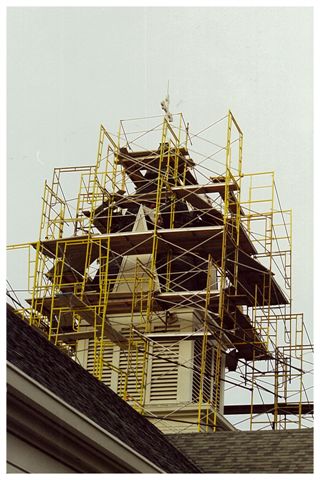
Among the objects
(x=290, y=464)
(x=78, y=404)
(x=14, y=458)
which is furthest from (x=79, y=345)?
(x=14, y=458)

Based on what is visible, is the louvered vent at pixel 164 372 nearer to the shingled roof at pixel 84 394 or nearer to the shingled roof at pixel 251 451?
the shingled roof at pixel 251 451

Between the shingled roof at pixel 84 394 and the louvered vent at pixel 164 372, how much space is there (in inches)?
392

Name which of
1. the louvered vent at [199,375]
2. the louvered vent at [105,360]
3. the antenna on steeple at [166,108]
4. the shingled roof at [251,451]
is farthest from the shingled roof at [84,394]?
the antenna on steeple at [166,108]

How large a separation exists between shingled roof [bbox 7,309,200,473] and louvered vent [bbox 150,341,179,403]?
32.6 ft

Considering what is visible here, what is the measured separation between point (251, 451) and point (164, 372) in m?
9.33

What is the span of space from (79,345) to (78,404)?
53.0ft

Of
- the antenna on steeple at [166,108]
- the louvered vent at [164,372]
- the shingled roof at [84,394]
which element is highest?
the antenna on steeple at [166,108]

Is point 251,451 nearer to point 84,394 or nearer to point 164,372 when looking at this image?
point 84,394

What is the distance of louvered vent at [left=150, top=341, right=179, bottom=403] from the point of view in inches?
1152

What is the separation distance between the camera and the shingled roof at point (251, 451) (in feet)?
63.8

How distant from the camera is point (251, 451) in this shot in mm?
20391

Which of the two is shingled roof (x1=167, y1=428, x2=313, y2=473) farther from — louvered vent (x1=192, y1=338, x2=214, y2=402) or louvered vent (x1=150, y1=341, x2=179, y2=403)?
louvered vent (x1=192, y1=338, x2=214, y2=402)

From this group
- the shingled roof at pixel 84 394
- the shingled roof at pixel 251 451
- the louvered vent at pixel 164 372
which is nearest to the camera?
the shingled roof at pixel 84 394

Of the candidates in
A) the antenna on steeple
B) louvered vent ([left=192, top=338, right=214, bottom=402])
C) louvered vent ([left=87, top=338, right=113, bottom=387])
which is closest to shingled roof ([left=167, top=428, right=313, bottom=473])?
louvered vent ([left=192, top=338, right=214, bottom=402])
